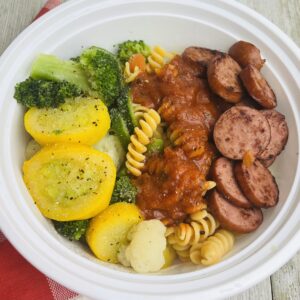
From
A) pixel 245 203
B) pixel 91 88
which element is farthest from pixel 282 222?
pixel 91 88

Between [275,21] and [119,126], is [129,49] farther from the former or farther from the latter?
[275,21]

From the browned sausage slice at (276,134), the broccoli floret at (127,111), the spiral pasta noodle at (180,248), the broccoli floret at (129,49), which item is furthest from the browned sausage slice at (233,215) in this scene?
the broccoli floret at (129,49)

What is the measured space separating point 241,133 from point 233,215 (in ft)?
1.47

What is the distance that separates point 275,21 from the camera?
3.94 metres

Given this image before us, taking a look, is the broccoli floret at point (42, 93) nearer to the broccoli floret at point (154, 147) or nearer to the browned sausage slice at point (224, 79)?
the broccoli floret at point (154, 147)

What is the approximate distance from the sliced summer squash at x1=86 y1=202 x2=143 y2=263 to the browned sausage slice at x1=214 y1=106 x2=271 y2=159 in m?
0.64

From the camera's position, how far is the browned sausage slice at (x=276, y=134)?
9.22ft

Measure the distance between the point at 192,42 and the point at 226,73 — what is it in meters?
0.50

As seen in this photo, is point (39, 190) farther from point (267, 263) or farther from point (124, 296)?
point (267, 263)

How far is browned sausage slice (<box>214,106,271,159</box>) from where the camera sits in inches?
107

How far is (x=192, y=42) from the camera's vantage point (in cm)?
324

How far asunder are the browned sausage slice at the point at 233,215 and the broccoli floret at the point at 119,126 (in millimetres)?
581

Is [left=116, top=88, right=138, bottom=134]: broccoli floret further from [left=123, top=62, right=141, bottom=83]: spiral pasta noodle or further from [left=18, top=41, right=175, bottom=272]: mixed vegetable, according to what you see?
[left=123, top=62, right=141, bottom=83]: spiral pasta noodle

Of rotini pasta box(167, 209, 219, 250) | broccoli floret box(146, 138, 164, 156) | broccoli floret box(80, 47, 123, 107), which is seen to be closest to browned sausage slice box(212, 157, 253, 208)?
rotini pasta box(167, 209, 219, 250)
